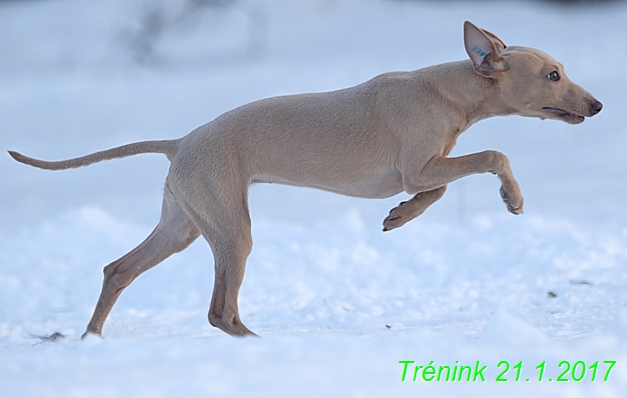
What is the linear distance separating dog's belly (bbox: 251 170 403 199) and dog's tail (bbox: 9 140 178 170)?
1.82ft

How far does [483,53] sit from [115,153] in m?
2.08

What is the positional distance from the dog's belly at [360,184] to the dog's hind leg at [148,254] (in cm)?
60

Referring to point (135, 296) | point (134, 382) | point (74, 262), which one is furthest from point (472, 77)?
point (74, 262)

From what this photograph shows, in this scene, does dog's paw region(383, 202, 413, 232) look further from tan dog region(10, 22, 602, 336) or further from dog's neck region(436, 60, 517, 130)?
dog's neck region(436, 60, 517, 130)

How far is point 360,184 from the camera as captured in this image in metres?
5.32

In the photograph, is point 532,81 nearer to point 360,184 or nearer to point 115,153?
point 360,184

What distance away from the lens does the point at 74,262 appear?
7539mm

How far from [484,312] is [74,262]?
3.33 metres

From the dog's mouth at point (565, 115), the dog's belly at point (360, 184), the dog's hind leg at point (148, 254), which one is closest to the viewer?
the dog's mouth at point (565, 115)

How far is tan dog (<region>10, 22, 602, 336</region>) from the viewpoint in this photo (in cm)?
508

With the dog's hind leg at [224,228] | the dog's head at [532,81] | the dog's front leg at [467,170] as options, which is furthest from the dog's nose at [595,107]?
the dog's hind leg at [224,228]

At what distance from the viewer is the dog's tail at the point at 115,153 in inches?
215

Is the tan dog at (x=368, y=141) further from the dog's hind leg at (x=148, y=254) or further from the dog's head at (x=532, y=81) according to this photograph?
the dog's hind leg at (x=148, y=254)

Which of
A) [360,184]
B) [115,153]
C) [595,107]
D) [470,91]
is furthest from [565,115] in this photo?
[115,153]
